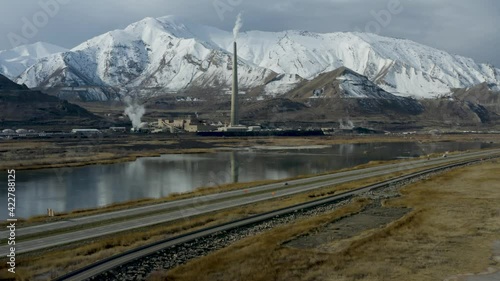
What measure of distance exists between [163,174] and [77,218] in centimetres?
3573

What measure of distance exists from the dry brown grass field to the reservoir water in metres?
22.2

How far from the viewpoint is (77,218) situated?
37.3 m

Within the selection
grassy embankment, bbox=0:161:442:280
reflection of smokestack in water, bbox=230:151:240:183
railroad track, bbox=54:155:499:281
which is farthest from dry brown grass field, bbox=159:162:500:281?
reflection of smokestack in water, bbox=230:151:240:183

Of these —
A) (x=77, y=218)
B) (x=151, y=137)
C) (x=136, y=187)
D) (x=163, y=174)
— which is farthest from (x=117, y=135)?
(x=77, y=218)

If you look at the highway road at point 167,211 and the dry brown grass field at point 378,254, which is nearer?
the dry brown grass field at point 378,254

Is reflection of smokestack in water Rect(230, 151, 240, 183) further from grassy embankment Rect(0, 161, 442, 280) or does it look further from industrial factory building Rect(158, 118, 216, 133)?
industrial factory building Rect(158, 118, 216, 133)

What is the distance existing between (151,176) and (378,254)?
154ft

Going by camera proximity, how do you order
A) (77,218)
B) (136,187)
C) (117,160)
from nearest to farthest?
1. (77,218)
2. (136,187)
3. (117,160)

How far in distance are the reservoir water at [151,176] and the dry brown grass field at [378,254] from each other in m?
22.2

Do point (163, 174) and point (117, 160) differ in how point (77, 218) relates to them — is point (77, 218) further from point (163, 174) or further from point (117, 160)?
point (117, 160)

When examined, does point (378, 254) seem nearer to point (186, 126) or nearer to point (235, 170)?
point (235, 170)

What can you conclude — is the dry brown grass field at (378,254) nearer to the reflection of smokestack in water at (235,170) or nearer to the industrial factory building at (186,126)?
the reflection of smokestack in water at (235,170)

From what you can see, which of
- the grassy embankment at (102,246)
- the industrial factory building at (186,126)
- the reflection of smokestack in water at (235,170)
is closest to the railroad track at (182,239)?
the grassy embankment at (102,246)

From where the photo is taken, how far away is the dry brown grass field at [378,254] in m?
24.1
